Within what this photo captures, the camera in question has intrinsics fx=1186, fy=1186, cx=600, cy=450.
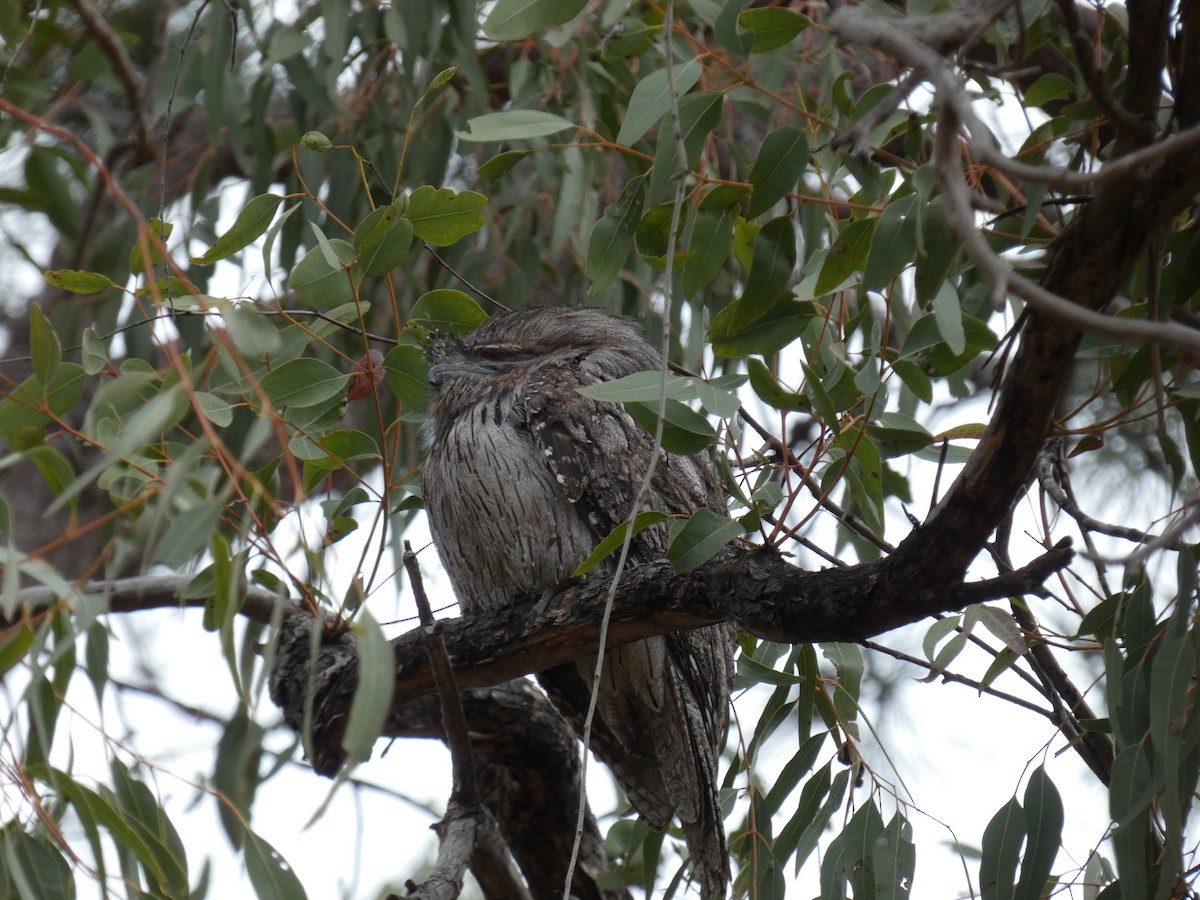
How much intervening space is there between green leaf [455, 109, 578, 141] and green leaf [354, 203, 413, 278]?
0.53 ft

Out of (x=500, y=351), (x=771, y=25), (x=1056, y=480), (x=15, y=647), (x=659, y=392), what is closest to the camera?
(x=15, y=647)

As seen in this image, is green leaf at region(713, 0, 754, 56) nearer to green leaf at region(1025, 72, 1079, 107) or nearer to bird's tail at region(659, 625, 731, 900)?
green leaf at region(1025, 72, 1079, 107)

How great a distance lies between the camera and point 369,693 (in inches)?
42.7

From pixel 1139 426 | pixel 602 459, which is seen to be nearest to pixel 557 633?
pixel 602 459

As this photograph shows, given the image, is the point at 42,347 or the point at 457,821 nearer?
the point at 42,347

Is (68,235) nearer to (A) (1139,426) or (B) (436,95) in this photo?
(B) (436,95)

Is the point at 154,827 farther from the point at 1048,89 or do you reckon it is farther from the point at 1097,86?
the point at 1048,89

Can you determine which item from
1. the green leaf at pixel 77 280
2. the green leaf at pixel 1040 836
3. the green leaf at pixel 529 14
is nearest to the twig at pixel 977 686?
the green leaf at pixel 1040 836

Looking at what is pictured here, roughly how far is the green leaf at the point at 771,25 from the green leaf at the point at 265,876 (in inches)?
52.6

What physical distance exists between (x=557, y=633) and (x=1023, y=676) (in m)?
0.89

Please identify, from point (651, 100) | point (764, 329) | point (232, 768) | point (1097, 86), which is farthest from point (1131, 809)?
point (232, 768)

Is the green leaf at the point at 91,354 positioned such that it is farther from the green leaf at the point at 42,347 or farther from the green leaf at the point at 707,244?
the green leaf at the point at 707,244

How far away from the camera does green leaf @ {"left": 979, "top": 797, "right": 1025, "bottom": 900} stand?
1812 mm

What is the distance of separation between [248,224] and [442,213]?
0.99 feet
